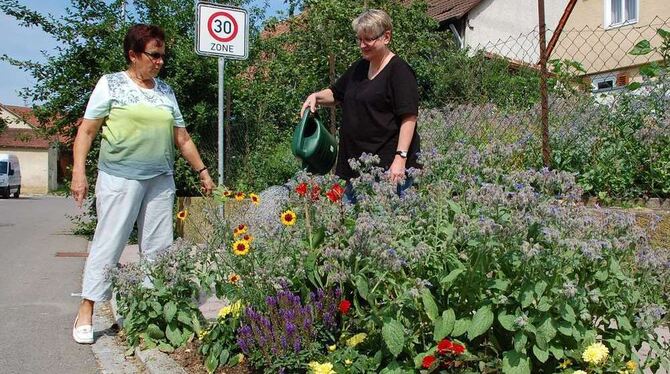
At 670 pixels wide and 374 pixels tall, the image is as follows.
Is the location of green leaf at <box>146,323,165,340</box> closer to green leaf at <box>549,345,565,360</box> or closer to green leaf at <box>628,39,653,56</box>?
green leaf at <box>549,345,565,360</box>

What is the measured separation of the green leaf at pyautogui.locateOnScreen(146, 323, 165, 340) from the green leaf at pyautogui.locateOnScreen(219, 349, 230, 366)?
0.65 meters

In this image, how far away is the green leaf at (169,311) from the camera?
399 centimetres

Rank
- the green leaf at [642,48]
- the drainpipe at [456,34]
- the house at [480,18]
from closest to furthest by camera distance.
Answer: the green leaf at [642,48] → the drainpipe at [456,34] → the house at [480,18]

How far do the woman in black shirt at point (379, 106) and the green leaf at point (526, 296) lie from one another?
1.23 metres

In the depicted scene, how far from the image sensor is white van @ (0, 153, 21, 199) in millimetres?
35219

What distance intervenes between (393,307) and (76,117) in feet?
25.8

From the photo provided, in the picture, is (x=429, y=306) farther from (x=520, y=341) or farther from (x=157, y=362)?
(x=157, y=362)

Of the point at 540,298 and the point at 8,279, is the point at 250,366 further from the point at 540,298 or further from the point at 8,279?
the point at 8,279

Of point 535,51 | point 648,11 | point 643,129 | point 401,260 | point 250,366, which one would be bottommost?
point 250,366

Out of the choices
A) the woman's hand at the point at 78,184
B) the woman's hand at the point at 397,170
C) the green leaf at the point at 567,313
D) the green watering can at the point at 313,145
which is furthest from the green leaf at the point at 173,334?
the green leaf at the point at 567,313

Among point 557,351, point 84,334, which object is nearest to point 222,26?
point 84,334

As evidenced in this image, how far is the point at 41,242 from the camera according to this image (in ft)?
33.7

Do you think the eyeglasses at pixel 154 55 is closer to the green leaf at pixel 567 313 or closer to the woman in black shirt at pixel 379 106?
the woman in black shirt at pixel 379 106

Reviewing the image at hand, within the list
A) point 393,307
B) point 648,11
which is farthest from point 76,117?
point 648,11
